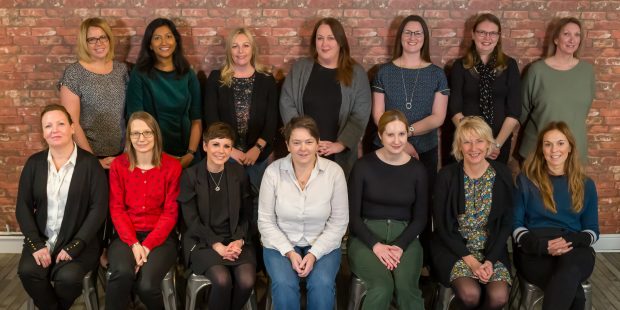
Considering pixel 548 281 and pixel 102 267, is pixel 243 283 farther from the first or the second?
pixel 548 281

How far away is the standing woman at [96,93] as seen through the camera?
3.84 m

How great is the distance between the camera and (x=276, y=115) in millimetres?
4031

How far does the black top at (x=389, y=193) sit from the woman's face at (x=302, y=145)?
1.00ft

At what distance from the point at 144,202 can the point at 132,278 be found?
0.43 meters

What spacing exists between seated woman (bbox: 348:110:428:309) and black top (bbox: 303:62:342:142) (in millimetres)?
591

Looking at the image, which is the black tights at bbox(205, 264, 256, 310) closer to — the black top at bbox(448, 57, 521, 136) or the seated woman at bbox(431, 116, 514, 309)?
the seated woman at bbox(431, 116, 514, 309)

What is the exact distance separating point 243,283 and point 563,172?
1.85 meters

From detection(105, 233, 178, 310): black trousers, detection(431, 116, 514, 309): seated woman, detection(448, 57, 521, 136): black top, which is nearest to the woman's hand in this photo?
detection(105, 233, 178, 310): black trousers

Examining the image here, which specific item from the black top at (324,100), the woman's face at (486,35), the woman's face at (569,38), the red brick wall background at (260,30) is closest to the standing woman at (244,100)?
the black top at (324,100)

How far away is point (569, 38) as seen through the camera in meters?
4.01

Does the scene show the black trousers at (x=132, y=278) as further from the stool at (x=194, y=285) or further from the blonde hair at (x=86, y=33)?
the blonde hair at (x=86, y=33)

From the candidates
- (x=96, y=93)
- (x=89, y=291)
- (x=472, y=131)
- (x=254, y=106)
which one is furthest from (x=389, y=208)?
(x=96, y=93)

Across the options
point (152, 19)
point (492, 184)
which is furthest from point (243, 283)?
point (152, 19)

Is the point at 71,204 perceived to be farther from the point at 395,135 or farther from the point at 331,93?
the point at 395,135
